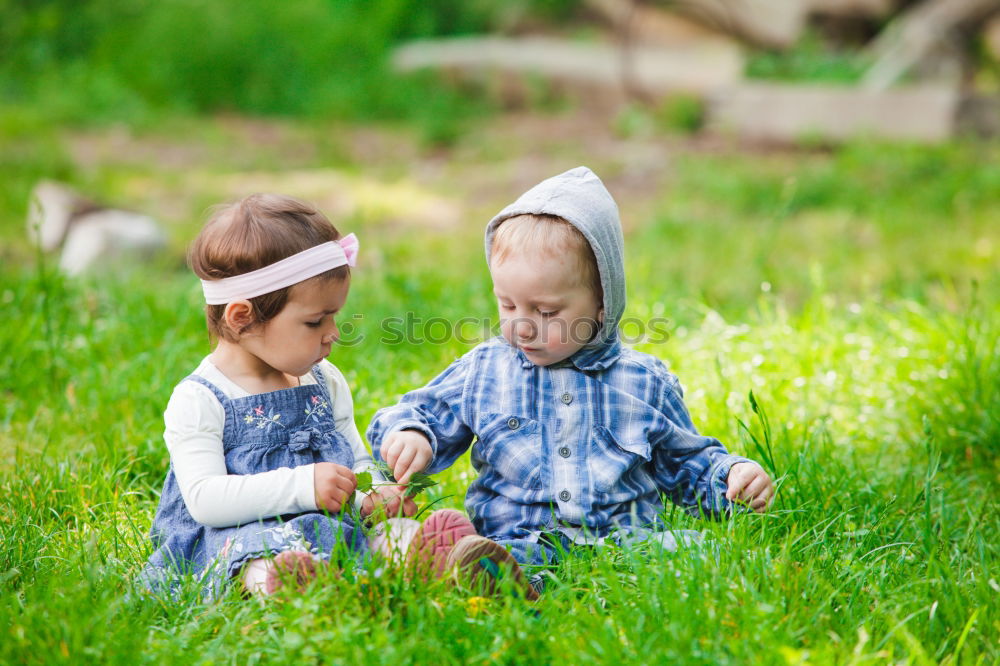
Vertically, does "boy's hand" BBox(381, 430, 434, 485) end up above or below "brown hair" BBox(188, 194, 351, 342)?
below

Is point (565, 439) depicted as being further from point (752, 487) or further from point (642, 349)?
point (642, 349)

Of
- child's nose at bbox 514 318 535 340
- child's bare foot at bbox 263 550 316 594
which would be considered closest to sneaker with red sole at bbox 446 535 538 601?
child's bare foot at bbox 263 550 316 594

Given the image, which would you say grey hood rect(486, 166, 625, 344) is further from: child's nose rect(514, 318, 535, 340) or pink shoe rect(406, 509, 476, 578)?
pink shoe rect(406, 509, 476, 578)

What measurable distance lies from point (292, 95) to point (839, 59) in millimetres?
5705

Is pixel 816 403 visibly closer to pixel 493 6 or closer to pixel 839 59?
pixel 839 59

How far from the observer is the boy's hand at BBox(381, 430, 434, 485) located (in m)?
2.41

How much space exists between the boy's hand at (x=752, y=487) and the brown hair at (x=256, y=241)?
3.71 feet

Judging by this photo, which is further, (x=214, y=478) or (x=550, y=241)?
(x=550, y=241)

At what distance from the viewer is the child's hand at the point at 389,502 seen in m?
2.40

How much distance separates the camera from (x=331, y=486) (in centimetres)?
228

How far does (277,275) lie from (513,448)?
746 mm

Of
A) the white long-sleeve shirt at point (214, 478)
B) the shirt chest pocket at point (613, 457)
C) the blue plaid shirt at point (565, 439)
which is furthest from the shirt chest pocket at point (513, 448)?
the white long-sleeve shirt at point (214, 478)

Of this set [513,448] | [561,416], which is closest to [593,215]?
[561,416]

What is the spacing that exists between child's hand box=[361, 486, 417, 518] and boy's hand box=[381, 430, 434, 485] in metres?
0.04
